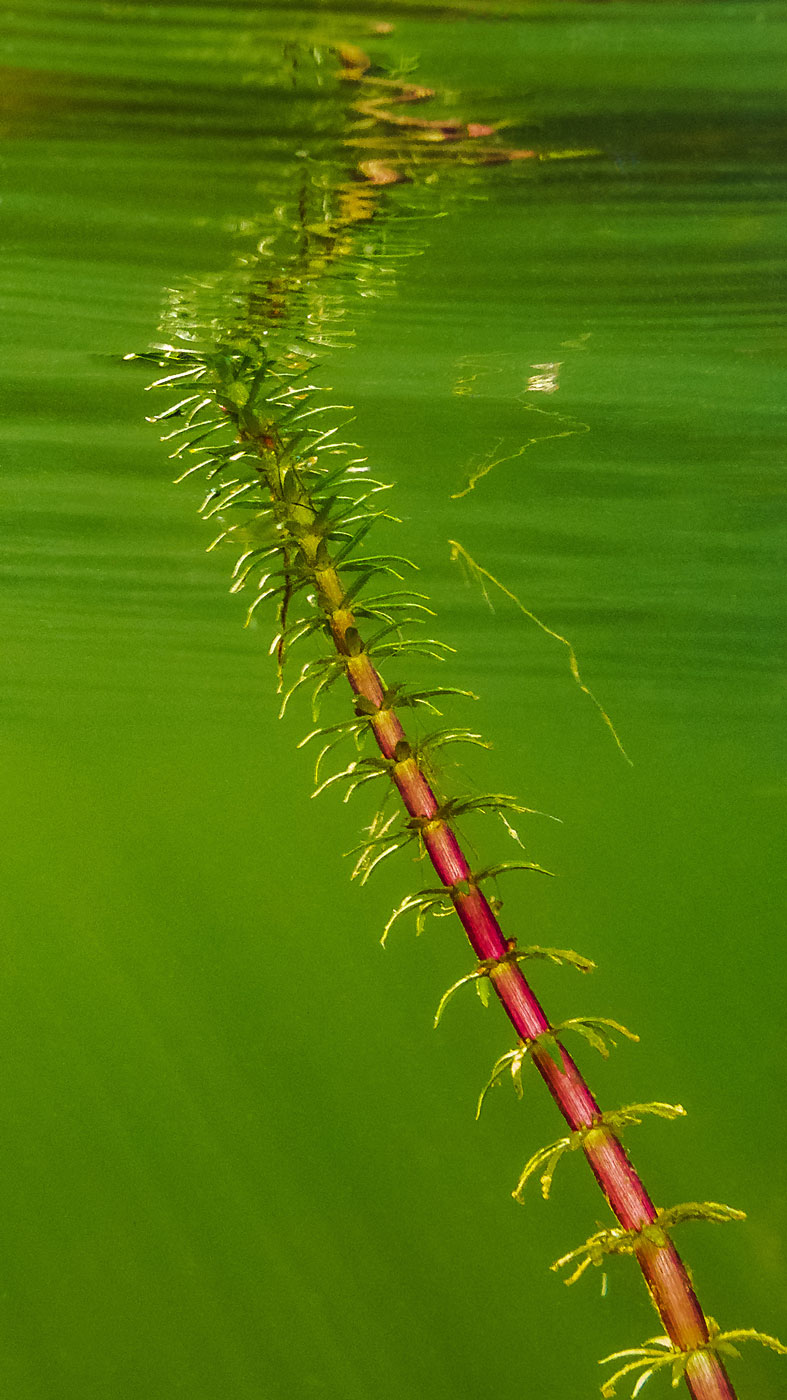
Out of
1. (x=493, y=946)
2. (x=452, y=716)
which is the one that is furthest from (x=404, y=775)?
(x=452, y=716)

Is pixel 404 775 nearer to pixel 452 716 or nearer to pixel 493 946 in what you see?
pixel 493 946

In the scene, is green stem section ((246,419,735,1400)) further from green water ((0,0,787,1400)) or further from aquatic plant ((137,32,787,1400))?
green water ((0,0,787,1400))

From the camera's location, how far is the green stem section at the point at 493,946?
3.77ft

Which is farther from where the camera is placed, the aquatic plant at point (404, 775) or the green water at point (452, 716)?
the green water at point (452, 716)

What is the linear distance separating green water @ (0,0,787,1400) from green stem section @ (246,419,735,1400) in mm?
1205

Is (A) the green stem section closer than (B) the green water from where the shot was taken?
Yes

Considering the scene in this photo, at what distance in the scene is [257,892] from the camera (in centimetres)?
1180

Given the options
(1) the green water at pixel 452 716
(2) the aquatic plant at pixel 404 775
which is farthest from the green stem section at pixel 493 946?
(1) the green water at pixel 452 716

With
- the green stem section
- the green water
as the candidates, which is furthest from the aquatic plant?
the green water

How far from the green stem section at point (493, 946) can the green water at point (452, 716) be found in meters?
1.21

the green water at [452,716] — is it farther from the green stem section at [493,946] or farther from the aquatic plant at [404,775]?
the green stem section at [493,946]

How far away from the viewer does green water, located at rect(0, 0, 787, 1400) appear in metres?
2.38

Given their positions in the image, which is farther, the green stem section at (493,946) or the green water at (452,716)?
the green water at (452,716)

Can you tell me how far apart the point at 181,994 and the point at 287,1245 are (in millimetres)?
2282
